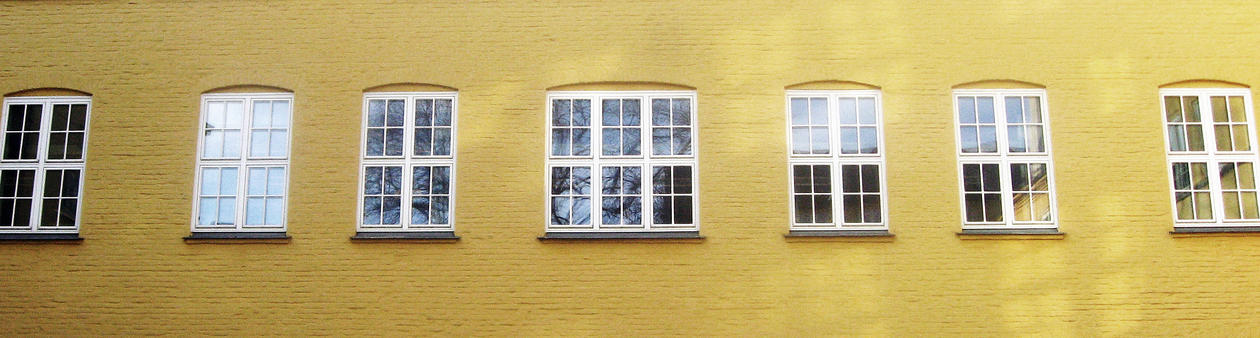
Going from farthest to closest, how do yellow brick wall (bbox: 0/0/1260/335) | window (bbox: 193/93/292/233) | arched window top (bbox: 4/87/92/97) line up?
1. arched window top (bbox: 4/87/92/97)
2. window (bbox: 193/93/292/233)
3. yellow brick wall (bbox: 0/0/1260/335)

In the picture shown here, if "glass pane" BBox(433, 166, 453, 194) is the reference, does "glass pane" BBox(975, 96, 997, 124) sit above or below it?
above

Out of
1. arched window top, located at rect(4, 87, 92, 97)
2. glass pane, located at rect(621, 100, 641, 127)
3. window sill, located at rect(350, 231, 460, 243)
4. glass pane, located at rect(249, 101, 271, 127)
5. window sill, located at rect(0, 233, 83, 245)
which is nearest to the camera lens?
window sill, located at rect(350, 231, 460, 243)

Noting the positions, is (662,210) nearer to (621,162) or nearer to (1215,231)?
(621,162)

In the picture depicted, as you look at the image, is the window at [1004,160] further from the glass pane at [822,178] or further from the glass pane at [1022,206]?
the glass pane at [822,178]

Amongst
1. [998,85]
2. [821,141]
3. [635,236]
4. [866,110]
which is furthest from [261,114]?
[998,85]

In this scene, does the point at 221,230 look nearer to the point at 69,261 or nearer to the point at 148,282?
the point at 148,282

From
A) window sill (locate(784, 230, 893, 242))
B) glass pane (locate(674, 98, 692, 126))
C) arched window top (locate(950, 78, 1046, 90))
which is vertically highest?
arched window top (locate(950, 78, 1046, 90))

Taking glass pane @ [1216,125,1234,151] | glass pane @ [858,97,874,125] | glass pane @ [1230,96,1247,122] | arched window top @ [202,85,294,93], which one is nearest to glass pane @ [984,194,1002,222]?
glass pane @ [858,97,874,125]

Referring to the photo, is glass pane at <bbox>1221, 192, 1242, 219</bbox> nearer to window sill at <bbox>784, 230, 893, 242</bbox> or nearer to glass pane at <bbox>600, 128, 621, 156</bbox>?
window sill at <bbox>784, 230, 893, 242</bbox>

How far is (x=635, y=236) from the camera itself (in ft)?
33.0

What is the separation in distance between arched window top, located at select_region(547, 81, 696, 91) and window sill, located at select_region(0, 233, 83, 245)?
560 centimetres

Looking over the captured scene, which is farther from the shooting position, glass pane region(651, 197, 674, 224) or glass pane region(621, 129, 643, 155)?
glass pane region(621, 129, 643, 155)

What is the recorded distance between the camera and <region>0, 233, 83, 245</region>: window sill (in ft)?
33.9

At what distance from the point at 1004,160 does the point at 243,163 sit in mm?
8631
